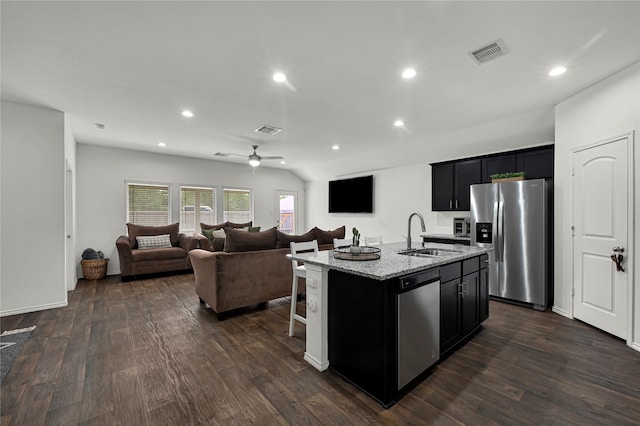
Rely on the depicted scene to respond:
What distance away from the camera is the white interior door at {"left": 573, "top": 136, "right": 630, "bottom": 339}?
282 cm

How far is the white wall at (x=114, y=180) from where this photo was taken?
5770mm

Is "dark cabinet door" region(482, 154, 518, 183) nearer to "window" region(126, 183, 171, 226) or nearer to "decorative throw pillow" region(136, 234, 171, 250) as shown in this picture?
"decorative throw pillow" region(136, 234, 171, 250)

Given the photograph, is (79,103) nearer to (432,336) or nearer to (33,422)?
(33,422)

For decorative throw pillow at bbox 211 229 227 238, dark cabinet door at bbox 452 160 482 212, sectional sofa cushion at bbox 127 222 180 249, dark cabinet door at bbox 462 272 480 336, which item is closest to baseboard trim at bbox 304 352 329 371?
dark cabinet door at bbox 462 272 480 336

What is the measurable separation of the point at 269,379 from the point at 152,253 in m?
4.56

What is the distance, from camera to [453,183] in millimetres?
5273

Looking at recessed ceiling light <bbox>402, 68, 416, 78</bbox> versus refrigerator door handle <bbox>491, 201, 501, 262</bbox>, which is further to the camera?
refrigerator door handle <bbox>491, 201, 501, 262</bbox>

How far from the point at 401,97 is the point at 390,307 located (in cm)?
255

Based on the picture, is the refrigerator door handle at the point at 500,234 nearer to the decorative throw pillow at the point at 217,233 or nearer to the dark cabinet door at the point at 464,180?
the dark cabinet door at the point at 464,180

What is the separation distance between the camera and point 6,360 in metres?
2.44

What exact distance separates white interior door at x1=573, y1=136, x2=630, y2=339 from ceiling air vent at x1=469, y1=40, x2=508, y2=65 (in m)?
1.65

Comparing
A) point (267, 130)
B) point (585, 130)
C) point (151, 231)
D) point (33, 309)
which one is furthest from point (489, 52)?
point (151, 231)

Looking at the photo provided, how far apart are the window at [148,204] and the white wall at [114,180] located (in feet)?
0.46

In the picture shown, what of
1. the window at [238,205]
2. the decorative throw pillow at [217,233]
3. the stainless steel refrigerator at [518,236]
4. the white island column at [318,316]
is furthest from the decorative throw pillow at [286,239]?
the window at [238,205]
